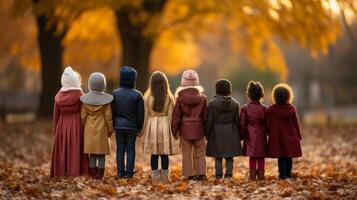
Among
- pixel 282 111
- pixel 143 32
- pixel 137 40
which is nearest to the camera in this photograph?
pixel 282 111

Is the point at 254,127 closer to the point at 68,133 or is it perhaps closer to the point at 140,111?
the point at 140,111

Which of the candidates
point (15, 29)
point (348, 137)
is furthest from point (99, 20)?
point (348, 137)

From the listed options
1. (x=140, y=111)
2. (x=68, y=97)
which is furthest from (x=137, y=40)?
(x=140, y=111)

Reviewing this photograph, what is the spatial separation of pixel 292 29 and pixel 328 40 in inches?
47.5

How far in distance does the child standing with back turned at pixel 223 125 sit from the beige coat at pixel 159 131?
59 centimetres

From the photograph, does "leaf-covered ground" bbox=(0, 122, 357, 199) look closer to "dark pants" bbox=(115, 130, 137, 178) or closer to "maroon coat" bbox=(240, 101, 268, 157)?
"dark pants" bbox=(115, 130, 137, 178)

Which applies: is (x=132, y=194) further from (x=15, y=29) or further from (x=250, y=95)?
(x=15, y=29)

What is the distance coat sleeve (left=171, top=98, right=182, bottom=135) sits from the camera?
10891 millimetres

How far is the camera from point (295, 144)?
1098 cm

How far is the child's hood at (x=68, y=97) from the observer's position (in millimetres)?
10953

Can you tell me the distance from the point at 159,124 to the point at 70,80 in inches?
61.7

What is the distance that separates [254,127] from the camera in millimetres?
10992

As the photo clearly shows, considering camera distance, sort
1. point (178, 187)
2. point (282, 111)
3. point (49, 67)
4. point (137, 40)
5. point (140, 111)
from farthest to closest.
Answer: point (49, 67)
point (137, 40)
point (282, 111)
point (140, 111)
point (178, 187)

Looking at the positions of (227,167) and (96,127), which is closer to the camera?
(96,127)
